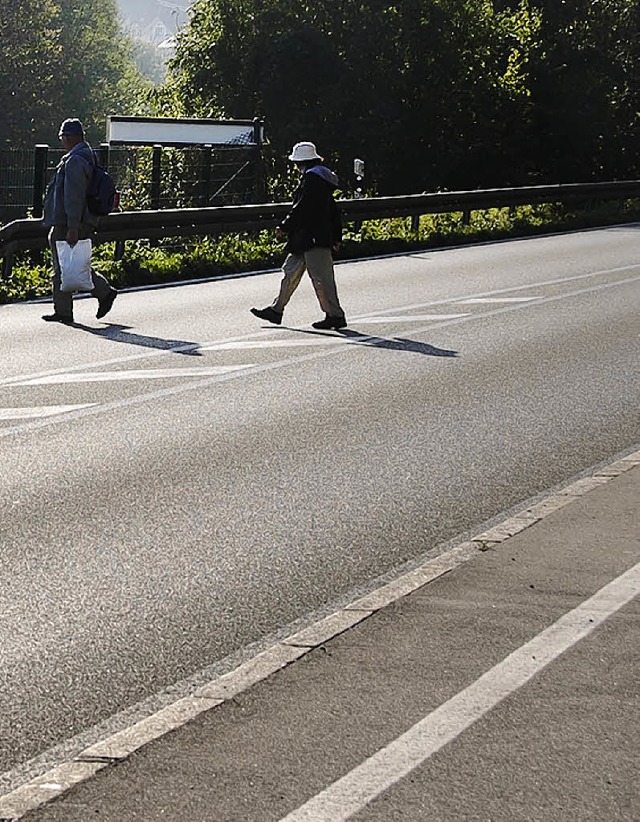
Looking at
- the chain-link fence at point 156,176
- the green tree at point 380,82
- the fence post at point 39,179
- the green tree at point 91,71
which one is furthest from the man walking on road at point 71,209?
the green tree at point 91,71

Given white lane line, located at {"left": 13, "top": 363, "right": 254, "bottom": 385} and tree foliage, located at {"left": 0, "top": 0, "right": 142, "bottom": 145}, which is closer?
white lane line, located at {"left": 13, "top": 363, "right": 254, "bottom": 385}

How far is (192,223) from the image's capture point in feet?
71.7

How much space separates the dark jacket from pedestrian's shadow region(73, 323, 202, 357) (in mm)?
1771

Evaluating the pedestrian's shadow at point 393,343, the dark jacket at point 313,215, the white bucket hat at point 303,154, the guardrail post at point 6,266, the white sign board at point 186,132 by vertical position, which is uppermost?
the white sign board at point 186,132

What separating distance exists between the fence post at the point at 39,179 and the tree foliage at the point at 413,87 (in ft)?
81.1

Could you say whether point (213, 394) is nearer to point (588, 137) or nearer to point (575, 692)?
point (575, 692)

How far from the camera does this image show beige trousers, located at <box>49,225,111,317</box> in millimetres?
14570

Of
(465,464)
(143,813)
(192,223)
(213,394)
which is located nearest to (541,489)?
(465,464)

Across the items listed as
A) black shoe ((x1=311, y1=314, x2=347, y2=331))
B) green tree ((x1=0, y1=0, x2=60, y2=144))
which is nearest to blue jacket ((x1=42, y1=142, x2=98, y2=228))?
black shoe ((x1=311, y1=314, x2=347, y2=331))

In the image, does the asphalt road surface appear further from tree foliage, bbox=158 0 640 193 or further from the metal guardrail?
tree foliage, bbox=158 0 640 193

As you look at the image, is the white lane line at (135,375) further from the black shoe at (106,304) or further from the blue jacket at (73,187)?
the blue jacket at (73,187)

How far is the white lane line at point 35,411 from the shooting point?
977 cm

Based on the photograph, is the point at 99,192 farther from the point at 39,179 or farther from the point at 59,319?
the point at 39,179

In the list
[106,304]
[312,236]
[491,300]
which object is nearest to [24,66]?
[491,300]
